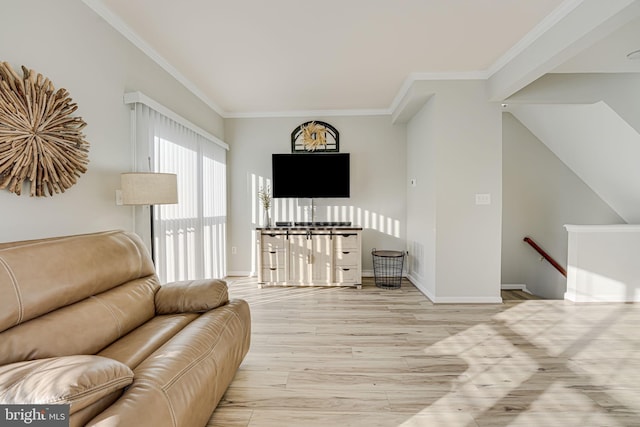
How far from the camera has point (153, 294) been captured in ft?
6.71

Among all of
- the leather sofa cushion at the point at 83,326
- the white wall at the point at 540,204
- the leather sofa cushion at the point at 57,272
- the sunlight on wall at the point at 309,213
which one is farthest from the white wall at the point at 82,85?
the white wall at the point at 540,204

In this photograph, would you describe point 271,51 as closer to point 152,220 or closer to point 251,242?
point 152,220

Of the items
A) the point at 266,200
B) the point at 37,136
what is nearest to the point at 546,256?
the point at 266,200

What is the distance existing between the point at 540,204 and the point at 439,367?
3888 millimetres

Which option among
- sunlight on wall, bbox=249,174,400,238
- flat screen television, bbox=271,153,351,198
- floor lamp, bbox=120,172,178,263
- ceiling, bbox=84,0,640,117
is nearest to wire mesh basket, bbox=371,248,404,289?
sunlight on wall, bbox=249,174,400,238

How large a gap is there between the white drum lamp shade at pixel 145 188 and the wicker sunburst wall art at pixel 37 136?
0.27m

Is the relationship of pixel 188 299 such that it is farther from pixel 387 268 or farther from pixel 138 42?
pixel 387 268

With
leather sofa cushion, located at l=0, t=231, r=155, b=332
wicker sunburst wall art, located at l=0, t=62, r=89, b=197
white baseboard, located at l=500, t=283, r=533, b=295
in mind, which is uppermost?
wicker sunburst wall art, located at l=0, t=62, r=89, b=197

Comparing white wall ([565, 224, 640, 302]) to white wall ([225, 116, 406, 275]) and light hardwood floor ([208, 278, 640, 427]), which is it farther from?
white wall ([225, 116, 406, 275])

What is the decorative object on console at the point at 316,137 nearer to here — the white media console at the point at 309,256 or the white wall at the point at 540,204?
the white media console at the point at 309,256

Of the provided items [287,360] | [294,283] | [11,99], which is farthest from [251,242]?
[11,99]

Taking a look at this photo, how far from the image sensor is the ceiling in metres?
2.32

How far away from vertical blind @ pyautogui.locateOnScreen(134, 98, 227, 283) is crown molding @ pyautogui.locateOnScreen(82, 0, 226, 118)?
542mm

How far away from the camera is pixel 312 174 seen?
187 inches
